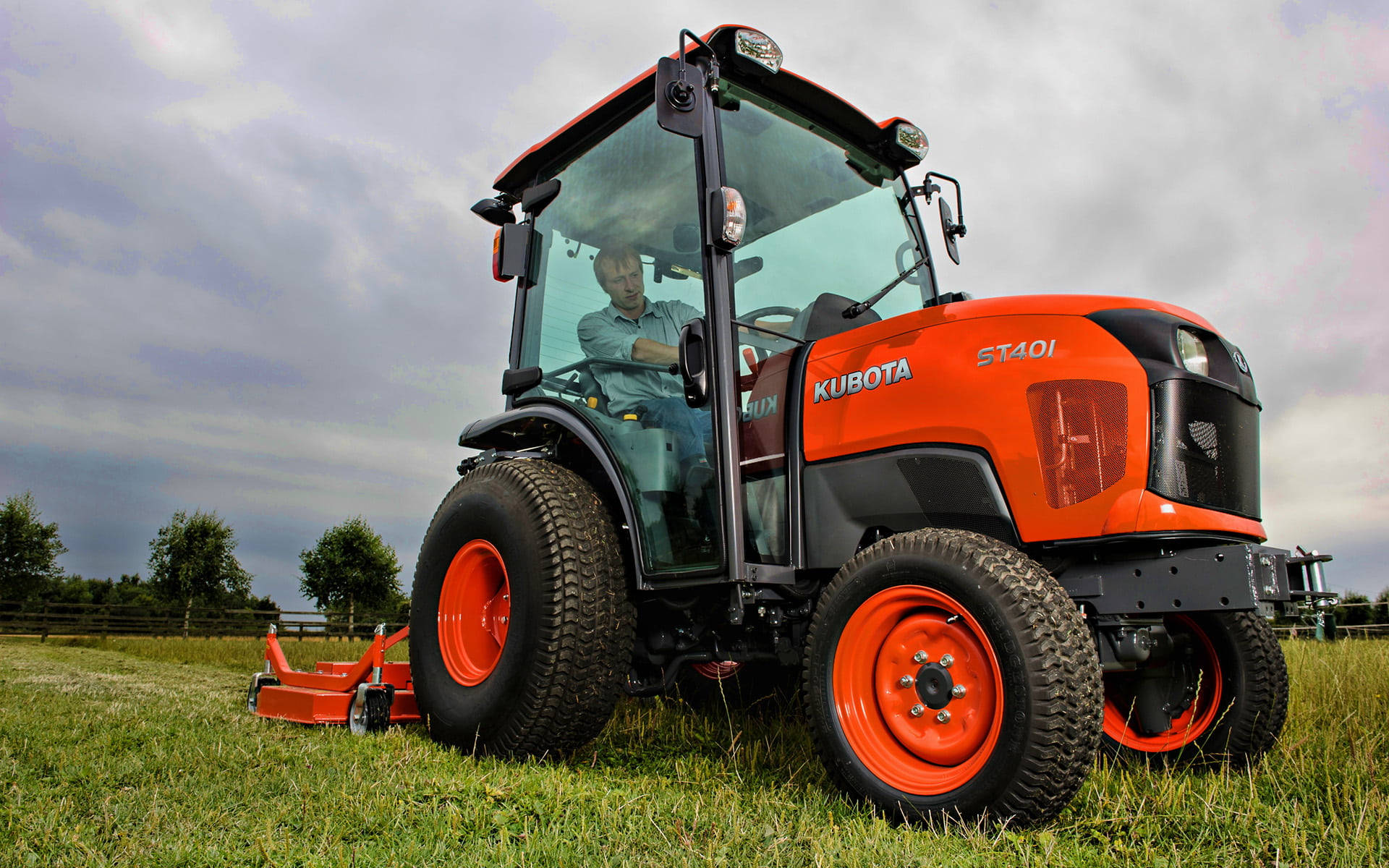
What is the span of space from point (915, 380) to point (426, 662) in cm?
244

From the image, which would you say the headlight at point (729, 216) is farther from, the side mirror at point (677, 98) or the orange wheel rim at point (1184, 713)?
the orange wheel rim at point (1184, 713)

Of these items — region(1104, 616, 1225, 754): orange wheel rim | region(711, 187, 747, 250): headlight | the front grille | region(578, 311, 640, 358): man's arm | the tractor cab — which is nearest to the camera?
the front grille

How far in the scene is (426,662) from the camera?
12.6 ft

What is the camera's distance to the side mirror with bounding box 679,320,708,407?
306 cm

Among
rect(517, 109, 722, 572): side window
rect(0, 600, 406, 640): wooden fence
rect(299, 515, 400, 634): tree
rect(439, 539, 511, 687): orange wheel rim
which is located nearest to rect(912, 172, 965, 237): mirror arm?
rect(517, 109, 722, 572): side window

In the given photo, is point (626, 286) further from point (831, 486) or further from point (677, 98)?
point (831, 486)

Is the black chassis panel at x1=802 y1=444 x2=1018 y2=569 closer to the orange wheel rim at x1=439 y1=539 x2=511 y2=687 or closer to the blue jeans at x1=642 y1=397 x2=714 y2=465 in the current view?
the blue jeans at x1=642 y1=397 x2=714 y2=465

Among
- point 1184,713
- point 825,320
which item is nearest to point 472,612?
point 825,320

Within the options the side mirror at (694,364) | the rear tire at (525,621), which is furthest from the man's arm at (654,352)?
the rear tire at (525,621)

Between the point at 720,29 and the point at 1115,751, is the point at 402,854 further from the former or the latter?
the point at 720,29

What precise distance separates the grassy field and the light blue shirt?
1404 millimetres

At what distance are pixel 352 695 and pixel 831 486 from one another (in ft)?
8.69

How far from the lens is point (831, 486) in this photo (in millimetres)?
2988

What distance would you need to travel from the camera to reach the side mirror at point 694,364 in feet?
10.1
